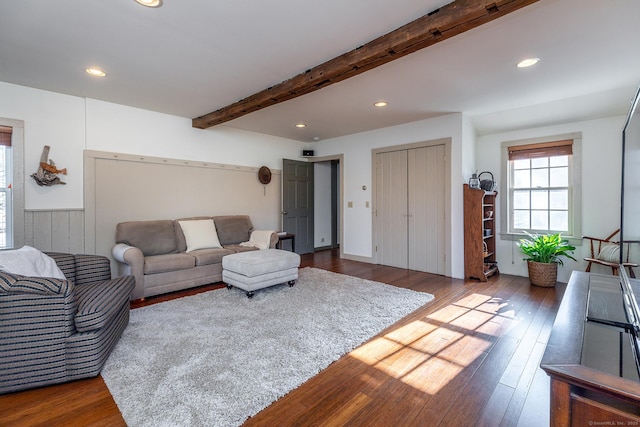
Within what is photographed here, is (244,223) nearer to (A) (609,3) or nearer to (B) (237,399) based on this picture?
(B) (237,399)

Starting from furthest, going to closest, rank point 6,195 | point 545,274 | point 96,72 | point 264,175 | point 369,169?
point 264,175 < point 369,169 < point 545,274 < point 6,195 < point 96,72

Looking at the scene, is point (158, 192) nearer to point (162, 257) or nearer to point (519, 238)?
point (162, 257)

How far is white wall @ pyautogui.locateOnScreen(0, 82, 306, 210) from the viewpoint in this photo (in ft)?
11.1

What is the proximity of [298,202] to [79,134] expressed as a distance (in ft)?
12.0

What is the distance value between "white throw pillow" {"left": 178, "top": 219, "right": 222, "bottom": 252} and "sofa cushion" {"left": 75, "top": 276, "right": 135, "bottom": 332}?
1530 mm

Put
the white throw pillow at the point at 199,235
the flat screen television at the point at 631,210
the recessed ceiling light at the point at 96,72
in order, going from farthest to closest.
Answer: the white throw pillow at the point at 199,235 < the recessed ceiling light at the point at 96,72 < the flat screen television at the point at 631,210

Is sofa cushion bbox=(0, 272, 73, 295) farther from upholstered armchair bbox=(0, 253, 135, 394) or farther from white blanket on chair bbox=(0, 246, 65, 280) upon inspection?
white blanket on chair bbox=(0, 246, 65, 280)

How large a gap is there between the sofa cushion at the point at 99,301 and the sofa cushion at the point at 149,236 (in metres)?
1.35

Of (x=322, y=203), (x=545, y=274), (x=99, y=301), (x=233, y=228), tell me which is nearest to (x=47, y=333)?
(x=99, y=301)

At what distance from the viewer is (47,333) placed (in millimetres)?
1799

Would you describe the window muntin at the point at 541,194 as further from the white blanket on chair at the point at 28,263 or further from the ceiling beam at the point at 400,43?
the white blanket on chair at the point at 28,263

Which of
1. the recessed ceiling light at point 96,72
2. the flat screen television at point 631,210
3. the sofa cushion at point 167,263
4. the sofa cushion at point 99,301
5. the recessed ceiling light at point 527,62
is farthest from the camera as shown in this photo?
the sofa cushion at point 167,263

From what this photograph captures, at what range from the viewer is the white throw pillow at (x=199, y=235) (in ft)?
13.8

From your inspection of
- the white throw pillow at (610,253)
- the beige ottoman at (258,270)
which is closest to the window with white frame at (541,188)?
the white throw pillow at (610,253)
